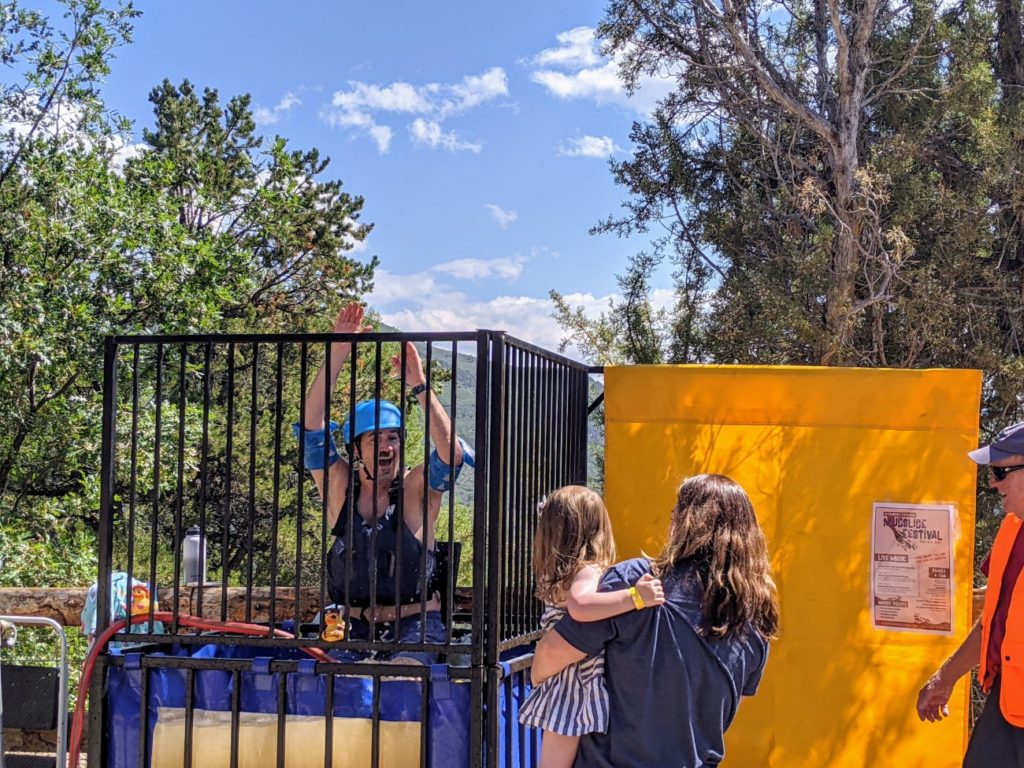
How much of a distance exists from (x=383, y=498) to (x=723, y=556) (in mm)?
1710

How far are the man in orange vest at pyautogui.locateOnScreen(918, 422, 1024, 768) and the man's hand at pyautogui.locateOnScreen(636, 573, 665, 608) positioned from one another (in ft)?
4.52

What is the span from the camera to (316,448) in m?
3.78

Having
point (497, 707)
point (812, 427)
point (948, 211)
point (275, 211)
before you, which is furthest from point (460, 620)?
point (275, 211)

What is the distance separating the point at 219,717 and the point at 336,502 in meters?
0.88

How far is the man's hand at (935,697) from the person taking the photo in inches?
142

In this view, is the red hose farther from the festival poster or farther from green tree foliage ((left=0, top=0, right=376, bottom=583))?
green tree foliage ((left=0, top=0, right=376, bottom=583))

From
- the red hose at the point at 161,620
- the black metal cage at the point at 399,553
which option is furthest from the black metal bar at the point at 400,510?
the red hose at the point at 161,620

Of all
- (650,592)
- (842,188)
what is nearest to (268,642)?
(650,592)

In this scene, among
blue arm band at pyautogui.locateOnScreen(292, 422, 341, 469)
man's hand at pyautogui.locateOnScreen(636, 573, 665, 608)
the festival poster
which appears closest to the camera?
man's hand at pyautogui.locateOnScreen(636, 573, 665, 608)

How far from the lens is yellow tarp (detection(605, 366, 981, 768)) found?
163 inches

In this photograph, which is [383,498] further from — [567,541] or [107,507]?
[567,541]

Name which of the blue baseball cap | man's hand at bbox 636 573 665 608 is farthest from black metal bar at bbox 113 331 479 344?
the blue baseball cap

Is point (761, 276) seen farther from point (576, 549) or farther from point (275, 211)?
point (275, 211)

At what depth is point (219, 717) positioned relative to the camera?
11.2ft
